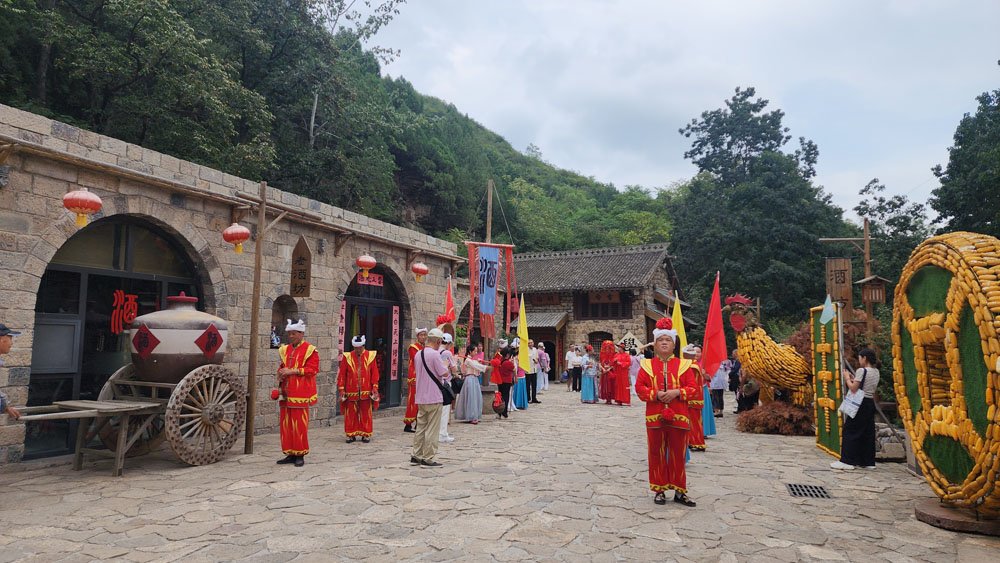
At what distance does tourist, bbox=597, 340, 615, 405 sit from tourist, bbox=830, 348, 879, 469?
833 centimetres

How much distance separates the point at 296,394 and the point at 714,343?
5.35m

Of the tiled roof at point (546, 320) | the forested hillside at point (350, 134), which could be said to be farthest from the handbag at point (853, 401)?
the tiled roof at point (546, 320)

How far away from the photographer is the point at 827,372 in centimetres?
790

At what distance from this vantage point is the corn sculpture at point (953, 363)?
13.0ft

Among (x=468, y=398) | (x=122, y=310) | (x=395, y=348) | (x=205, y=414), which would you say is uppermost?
(x=122, y=310)

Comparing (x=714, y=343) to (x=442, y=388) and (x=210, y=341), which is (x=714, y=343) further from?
(x=210, y=341)

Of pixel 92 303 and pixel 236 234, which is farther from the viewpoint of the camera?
pixel 236 234

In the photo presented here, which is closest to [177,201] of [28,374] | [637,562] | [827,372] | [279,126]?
[28,374]

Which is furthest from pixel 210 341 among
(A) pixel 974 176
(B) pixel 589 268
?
(A) pixel 974 176

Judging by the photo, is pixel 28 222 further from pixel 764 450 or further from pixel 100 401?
pixel 764 450

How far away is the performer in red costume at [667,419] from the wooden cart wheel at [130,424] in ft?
18.4

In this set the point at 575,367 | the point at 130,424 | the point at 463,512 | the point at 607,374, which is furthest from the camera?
the point at 575,367

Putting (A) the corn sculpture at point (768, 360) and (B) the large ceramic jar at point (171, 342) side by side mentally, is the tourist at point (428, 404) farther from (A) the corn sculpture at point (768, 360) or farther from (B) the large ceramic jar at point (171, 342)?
(A) the corn sculpture at point (768, 360)

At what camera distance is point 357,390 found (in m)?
8.34
